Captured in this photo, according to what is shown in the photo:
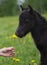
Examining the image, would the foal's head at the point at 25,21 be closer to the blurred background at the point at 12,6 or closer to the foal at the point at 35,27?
the foal at the point at 35,27

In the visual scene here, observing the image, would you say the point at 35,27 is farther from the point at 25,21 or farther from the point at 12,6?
the point at 12,6

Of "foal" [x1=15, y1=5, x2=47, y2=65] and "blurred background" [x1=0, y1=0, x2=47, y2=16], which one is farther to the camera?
"blurred background" [x1=0, y1=0, x2=47, y2=16]

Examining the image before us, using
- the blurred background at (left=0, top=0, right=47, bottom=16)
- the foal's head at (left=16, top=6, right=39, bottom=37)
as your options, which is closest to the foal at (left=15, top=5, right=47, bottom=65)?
the foal's head at (left=16, top=6, right=39, bottom=37)

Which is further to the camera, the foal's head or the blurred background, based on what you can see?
the blurred background

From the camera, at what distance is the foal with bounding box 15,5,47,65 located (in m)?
5.62

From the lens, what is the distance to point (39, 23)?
589 cm

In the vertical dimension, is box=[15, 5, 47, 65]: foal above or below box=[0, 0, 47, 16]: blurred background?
below

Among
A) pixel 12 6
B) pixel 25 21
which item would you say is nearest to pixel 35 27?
pixel 25 21

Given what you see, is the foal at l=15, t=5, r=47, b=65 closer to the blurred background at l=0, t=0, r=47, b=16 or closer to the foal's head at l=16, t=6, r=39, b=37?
the foal's head at l=16, t=6, r=39, b=37

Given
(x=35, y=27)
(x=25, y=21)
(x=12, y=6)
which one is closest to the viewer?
(x=25, y=21)

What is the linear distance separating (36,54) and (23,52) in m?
0.32

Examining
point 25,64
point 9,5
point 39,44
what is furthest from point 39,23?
point 9,5

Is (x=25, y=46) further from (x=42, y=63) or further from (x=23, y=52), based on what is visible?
(x=42, y=63)

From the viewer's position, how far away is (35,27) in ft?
19.2
